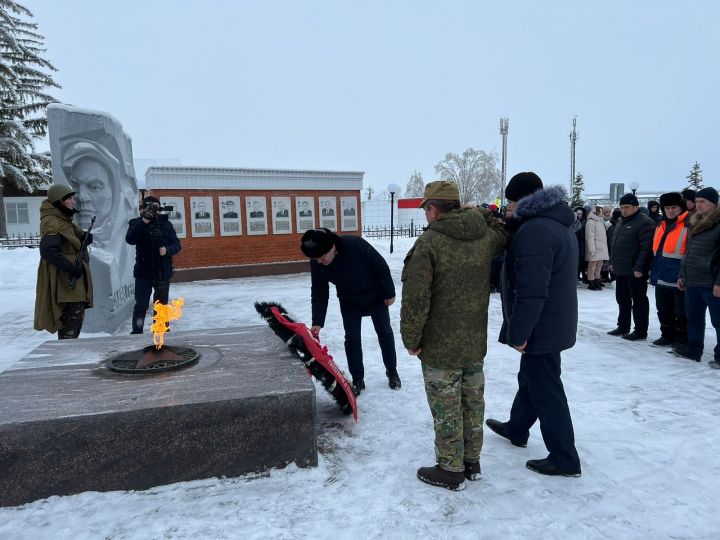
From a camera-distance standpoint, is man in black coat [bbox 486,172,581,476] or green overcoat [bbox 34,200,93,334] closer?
man in black coat [bbox 486,172,581,476]

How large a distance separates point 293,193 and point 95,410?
460 inches

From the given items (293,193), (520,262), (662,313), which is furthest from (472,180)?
(520,262)

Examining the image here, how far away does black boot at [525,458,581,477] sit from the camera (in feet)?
9.97

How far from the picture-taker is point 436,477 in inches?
116

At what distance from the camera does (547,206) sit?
2.81 m

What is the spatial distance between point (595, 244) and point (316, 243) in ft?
28.7

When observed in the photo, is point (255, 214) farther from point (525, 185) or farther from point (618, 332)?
point (525, 185)

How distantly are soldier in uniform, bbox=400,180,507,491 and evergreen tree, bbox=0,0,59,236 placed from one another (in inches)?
938

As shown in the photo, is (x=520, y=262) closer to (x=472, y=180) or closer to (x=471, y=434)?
(x=471, y=434)

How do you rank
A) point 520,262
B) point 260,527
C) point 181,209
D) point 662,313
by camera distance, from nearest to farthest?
point 260,527
point 520,262
point 662,313
point 181,209

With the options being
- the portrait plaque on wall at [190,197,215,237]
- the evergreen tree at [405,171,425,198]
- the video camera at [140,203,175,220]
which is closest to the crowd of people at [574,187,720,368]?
the video camera at [140,203,175,220]

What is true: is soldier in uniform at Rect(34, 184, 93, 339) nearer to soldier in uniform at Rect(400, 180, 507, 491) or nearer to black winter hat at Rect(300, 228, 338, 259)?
black winter hat at Rect(300, 228, 338, 259)

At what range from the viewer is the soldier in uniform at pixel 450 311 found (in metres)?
2.76

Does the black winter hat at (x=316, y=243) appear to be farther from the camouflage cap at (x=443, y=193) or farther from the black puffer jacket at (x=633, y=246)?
the black puffer jacket at (x=633, y=246)
